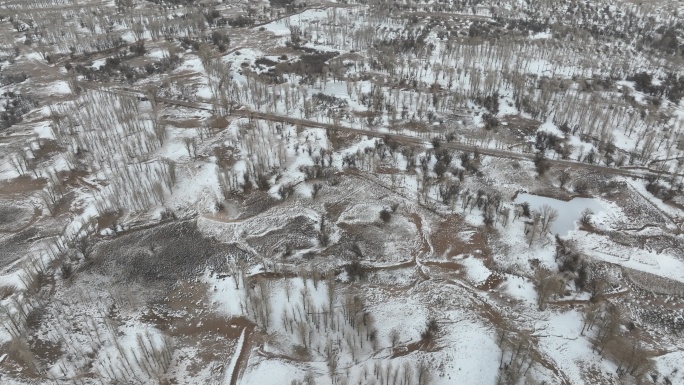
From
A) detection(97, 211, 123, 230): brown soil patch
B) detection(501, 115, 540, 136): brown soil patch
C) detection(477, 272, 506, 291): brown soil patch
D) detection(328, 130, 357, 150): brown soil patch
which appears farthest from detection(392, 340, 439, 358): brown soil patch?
detection(501, 115, 540, 136): brown soil patch

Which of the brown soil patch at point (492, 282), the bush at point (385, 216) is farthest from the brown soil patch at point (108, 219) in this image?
the brown soil patch at point (492, 282)

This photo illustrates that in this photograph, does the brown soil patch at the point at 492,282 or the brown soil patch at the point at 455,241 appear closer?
the brown soil patch at the point at 492,282

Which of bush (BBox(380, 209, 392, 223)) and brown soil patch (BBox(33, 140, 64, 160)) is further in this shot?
brown soil patch (BBox(33, 140, 64, 160))

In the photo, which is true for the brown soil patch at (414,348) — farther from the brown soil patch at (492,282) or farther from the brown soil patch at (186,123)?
the brown soil patch at (186,123)

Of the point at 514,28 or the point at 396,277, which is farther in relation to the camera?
the point at 514,28

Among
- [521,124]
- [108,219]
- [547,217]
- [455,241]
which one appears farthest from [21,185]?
[521,124]

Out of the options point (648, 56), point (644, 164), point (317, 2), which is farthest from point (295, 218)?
point (317, 2)

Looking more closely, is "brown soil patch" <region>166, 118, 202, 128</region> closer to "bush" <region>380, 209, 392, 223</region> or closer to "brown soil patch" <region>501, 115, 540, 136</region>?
"bush" <region>380, 209, 392, 223</region>

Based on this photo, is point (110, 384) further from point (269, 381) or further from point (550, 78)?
point (550, 78)
